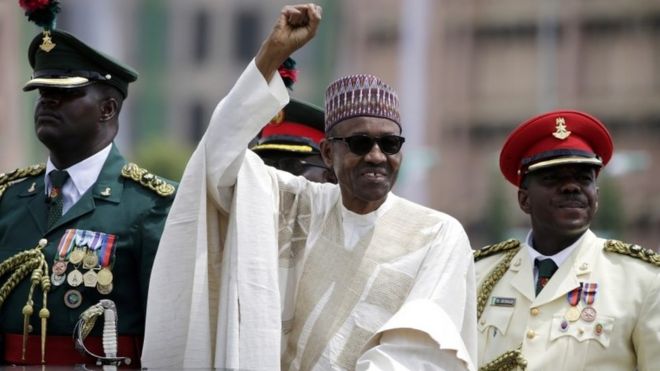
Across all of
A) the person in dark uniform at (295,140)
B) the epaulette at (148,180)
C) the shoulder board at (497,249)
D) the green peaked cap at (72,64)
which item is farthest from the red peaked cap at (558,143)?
the green peaked cap at (72,64)

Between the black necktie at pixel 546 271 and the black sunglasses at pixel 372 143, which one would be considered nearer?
the black sunglasses at pixel 372 143

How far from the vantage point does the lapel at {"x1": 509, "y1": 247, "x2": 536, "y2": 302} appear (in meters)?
8.16

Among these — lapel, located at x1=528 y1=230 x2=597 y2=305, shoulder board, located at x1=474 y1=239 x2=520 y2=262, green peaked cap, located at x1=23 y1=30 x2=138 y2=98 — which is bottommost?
lapel, located at x1=528 y1=230 x2=597 y2=305

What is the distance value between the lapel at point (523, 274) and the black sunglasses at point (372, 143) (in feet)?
5.03

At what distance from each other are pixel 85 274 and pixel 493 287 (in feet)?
6.03

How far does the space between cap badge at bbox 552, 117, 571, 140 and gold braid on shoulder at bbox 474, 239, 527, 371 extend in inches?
20.5

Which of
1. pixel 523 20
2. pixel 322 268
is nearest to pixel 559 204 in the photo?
pixel 322 268

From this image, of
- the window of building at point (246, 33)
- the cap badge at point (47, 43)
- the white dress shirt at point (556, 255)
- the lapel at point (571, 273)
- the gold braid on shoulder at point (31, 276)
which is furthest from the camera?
the window of building at point (246, 33)

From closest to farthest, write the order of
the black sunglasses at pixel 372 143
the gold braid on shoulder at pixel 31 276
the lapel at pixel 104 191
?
1. the black sunglasses at pixel 372 143
2. the gold braid on shoulder at pixel 31 276
3. the lapel at pixel 104 191

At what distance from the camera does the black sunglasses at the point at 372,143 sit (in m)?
6.84

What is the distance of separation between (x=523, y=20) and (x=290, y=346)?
182 feet

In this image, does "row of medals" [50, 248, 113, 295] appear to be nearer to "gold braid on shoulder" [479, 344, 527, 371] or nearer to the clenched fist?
the clenched fist

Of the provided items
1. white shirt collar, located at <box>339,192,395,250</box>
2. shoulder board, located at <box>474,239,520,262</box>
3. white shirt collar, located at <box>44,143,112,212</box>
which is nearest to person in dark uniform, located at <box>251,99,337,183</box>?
shoulder board, located at <box>474,239,520,262</box>

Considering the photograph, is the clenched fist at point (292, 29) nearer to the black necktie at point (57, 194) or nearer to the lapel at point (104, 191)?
the lapel at point (104, 191)
